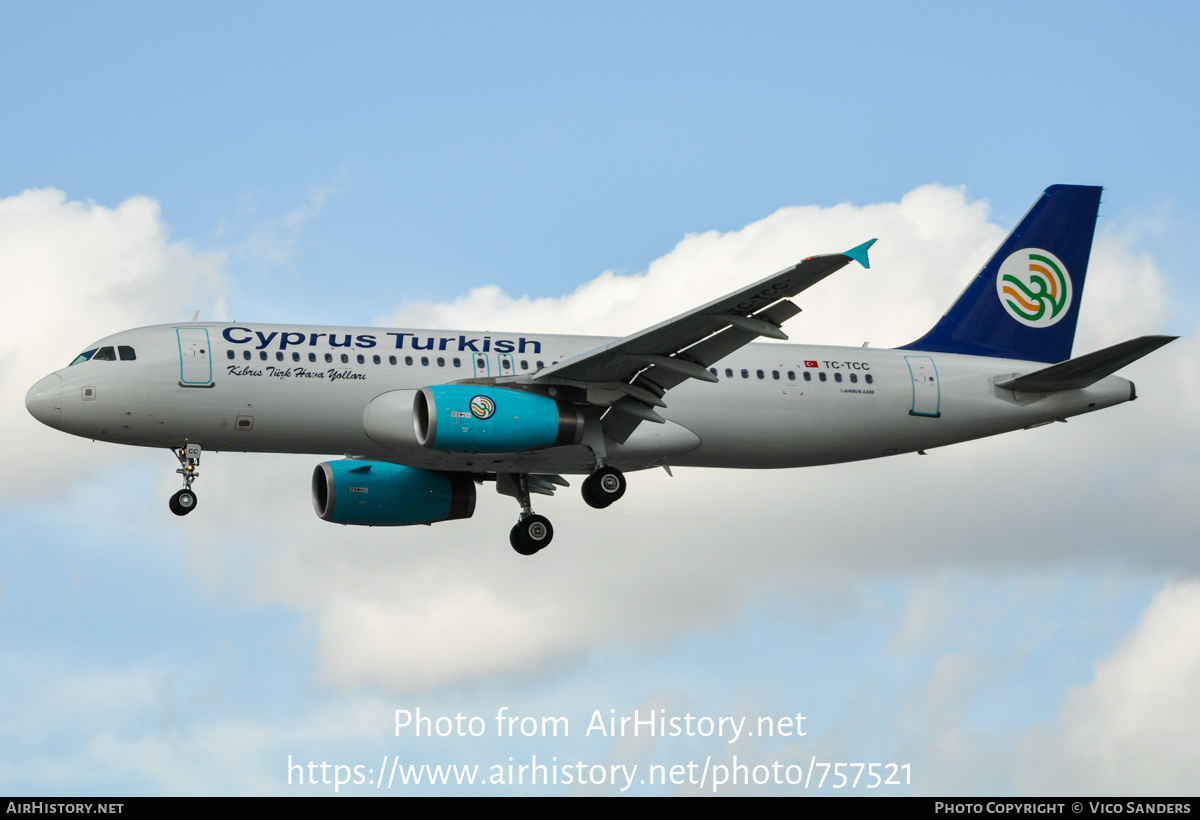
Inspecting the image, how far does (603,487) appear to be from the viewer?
35125 millimetres

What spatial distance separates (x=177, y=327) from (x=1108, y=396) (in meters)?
22.1

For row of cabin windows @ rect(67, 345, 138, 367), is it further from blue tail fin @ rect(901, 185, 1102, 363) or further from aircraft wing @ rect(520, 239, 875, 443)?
blue tail fin @ rect(901, 185, 1102, 363)

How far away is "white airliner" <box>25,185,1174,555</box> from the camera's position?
33.2 m

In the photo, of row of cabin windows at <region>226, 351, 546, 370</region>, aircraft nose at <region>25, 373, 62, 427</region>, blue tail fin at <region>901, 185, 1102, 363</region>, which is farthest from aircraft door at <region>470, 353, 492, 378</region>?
blue tail fin at <region>901, 185, 1102, 363</region>

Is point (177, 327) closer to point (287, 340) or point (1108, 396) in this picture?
point (287, 340)

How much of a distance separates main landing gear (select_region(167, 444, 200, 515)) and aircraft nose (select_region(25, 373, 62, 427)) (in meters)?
2.59

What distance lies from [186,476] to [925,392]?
57.0 feet

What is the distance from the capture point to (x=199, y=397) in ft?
111

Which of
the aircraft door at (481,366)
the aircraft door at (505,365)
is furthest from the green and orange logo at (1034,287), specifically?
the aircraft door at (481,366)

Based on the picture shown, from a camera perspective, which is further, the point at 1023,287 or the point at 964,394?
the point at 1023,287

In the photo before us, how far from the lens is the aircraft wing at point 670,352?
99.2 feet

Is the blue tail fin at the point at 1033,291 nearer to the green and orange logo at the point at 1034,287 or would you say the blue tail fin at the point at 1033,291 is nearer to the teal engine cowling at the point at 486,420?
the green and orange logo at the point at 1034,287

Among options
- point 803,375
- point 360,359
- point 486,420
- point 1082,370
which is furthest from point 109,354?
point 1082,370
